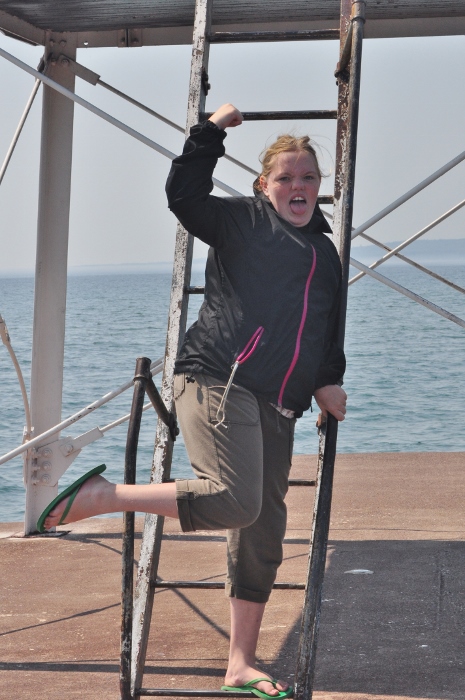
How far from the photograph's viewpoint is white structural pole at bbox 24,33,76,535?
6625 millimetres

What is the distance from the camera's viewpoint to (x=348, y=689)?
12.8 ft

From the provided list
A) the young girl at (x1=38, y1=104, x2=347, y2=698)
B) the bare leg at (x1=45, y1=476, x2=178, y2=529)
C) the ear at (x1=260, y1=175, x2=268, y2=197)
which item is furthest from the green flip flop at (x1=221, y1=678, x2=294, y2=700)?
the ear at (x1=260, y1=175, x2=268, y2=197)

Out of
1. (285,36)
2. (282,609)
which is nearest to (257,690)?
(282,609)

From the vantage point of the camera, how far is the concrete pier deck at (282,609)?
4.09m

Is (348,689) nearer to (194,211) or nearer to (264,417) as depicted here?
(264,417)

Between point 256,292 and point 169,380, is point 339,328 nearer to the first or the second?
point 256,292

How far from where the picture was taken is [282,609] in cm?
494

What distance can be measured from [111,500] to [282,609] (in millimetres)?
1965

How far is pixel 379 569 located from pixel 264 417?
232 centimetres

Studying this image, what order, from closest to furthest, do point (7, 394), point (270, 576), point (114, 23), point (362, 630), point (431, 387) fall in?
point (270, 576) < point (362, 630) < point (114, 23) < point (7, 394) < point (431, 387)

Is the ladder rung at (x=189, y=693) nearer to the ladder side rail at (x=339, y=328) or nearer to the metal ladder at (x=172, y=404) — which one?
the metal ladder at (x=172, y=404)

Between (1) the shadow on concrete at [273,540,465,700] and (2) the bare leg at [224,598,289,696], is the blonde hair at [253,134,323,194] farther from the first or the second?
(1) the shadow on concrete at [273,540,465,700]

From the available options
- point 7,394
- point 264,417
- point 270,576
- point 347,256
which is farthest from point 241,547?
point 7,394

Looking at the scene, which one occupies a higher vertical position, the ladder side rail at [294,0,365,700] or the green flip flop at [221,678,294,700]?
the ladder side rail at [294,0,365,700]
